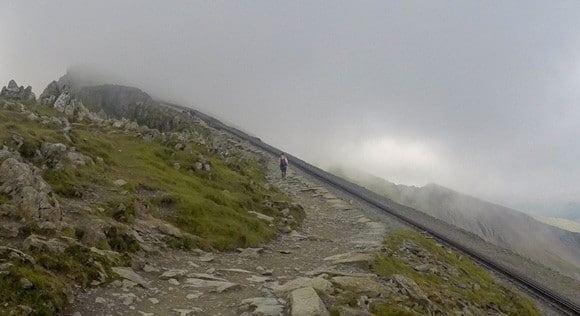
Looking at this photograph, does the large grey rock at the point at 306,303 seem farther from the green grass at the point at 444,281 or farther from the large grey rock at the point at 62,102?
the large grey rock at the point at 62,102

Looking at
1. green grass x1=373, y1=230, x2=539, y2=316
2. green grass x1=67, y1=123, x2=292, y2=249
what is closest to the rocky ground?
green grass x1=373, y1=230, x2=539, y2=316

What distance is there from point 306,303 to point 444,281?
14374mm

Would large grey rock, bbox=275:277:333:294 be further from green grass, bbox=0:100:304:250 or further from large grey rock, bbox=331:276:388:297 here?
green grass, bbox=0:100:304:250

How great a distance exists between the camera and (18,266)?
12719 millimetres

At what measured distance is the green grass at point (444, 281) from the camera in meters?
21.1

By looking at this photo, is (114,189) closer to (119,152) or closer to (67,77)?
(119,152)

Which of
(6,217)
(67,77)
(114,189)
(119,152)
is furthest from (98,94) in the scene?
(6,217)

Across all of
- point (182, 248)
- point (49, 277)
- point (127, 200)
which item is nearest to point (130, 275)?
point (49, 277)

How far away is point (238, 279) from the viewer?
18.4 m

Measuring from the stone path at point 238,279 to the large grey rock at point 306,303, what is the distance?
0.10 ft

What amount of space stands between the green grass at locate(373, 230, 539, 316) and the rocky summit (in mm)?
128

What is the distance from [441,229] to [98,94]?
107 metres

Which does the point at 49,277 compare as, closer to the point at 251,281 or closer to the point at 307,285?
the point at 251,281

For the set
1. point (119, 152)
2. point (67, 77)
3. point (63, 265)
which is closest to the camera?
point (63, 265)
